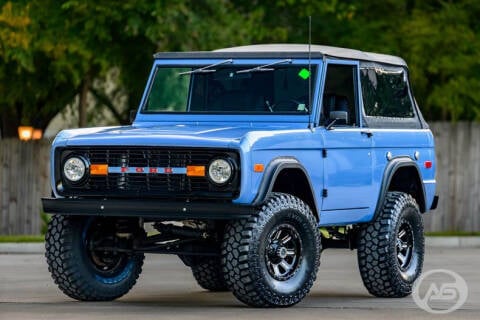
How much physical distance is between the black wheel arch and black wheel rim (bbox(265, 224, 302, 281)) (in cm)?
37

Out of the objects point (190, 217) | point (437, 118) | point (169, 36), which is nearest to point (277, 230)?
point (190, 217)

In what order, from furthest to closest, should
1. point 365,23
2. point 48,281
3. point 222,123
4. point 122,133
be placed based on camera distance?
point 365,23
point 48,281
point 222,123
point 122,133

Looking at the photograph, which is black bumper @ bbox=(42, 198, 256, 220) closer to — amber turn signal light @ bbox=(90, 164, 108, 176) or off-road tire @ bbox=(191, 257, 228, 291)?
amber turn signal light @ bbox=(90, 164, 108, 176)

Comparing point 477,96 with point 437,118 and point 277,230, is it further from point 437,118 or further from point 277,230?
point 277,230

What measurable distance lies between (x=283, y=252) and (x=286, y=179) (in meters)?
0.77

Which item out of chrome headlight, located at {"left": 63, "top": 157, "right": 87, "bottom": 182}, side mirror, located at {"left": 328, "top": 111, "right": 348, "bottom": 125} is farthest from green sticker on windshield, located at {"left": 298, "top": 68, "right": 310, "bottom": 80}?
chrome headlight, located at {"left": 63, "top": 157, "right": 87, "bottom": 182}

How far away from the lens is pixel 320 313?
12.2 metres

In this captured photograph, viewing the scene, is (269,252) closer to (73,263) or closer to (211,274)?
(73,263)

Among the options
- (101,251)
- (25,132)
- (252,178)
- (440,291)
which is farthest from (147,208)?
(25,132)

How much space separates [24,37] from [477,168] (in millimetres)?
8939

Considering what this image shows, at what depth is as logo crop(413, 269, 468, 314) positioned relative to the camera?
42.6 ft

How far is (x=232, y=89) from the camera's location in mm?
14188

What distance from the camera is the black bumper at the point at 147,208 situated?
12117 millimetres

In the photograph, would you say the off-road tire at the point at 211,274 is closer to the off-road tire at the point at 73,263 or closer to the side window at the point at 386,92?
the off-road tire at the point at 73,263
